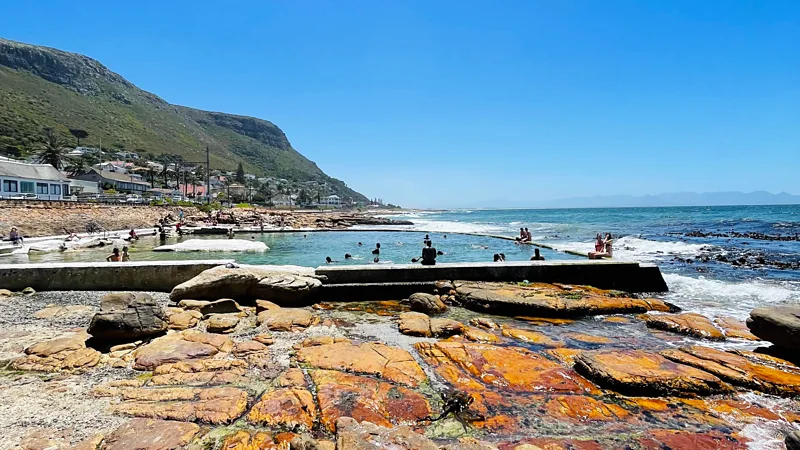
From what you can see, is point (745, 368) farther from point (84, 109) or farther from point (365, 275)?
point (84, 109)

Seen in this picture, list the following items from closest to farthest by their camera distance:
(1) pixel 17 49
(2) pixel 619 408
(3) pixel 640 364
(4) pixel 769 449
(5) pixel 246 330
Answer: (4) pixel 769 449
(2) pixel 619 408
(3) pixel 640 364
(5) pixel 246 330
(1) pixel 17 49

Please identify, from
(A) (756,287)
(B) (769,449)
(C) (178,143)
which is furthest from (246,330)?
(C) (178,143)

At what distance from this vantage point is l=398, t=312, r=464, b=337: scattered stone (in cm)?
689

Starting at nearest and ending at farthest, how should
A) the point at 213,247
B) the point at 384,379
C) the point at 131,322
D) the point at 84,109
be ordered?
1. the point at 384,379
2. the point at 131,322
3. the point at 213,247
4. the point at 84,109

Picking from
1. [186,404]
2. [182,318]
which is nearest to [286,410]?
[186,404]

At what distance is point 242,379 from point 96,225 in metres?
36.5

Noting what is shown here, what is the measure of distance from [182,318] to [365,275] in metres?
4.28

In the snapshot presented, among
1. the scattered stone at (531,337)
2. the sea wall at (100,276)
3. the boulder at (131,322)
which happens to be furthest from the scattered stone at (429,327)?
Answer: the sea wall at (100,276)

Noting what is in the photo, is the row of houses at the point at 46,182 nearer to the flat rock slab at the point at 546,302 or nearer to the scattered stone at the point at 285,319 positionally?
the scattered stone at the point at 285,319

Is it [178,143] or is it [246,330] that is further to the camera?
[178,143]

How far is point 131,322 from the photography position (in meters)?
6.12

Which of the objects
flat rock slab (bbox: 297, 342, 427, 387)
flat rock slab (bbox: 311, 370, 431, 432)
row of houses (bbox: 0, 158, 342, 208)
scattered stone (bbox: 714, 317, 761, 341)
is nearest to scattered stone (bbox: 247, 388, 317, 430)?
flat rock slab (bbox: 311, 370, 431, 432)

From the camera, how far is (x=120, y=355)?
557cm

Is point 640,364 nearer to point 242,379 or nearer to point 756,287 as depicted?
point 242,379
